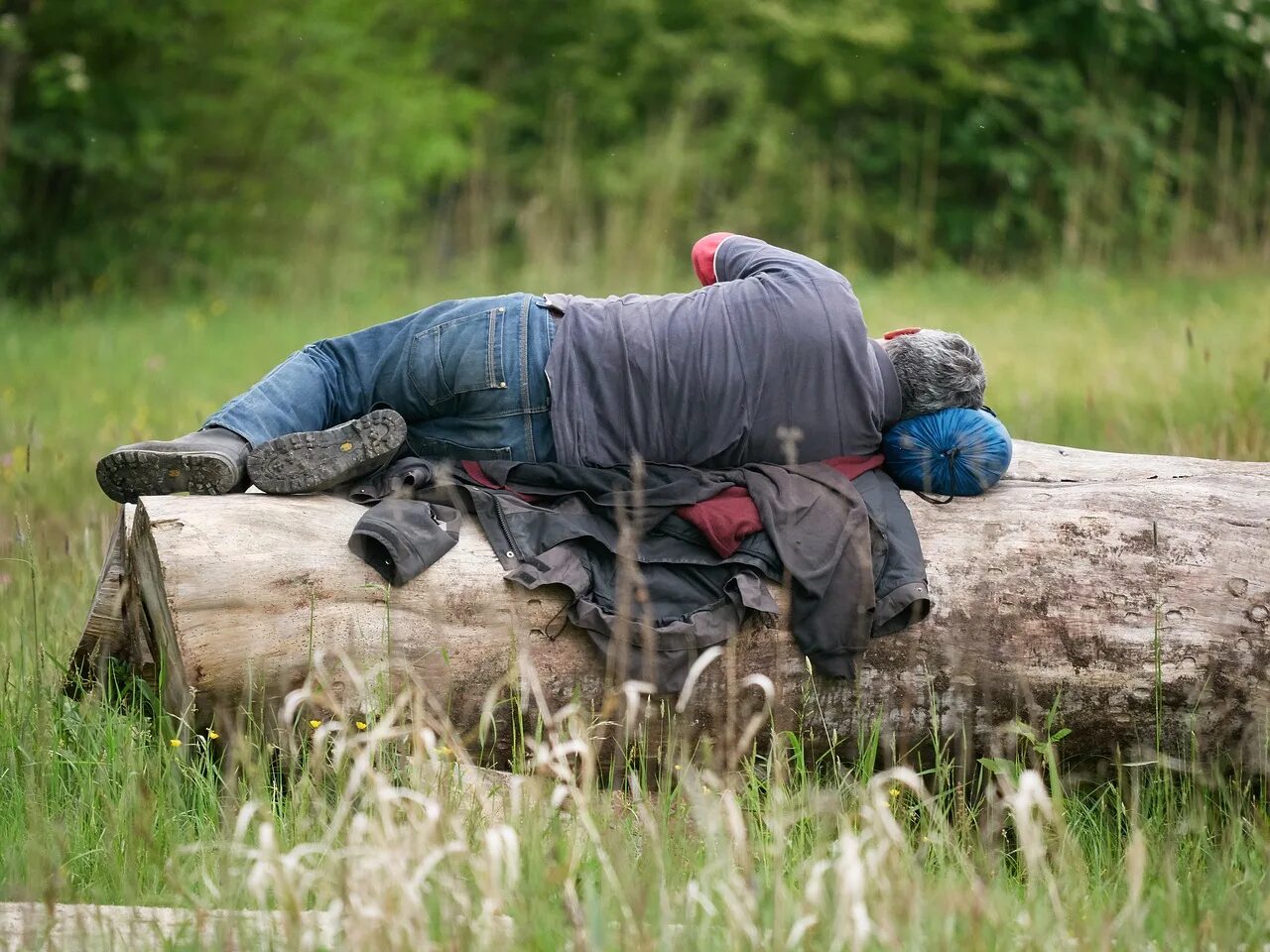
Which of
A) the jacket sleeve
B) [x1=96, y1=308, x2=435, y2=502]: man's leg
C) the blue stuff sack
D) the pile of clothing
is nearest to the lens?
the pile of clothing

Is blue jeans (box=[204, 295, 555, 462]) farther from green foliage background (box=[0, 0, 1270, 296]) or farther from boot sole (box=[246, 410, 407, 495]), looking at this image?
green foliage background (box=[0, 0, 1270, 296])

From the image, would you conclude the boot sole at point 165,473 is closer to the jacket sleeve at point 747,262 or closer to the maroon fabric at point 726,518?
the maroon fabric at point 726,518

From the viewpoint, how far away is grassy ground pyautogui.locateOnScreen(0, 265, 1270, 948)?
187 centimetres

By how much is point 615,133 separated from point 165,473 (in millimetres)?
12035

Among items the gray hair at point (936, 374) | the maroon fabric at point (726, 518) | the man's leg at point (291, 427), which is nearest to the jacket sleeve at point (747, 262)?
the gray hair at point (936, 374)

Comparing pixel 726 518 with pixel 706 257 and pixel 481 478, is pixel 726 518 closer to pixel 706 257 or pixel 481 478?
pixel 481 478

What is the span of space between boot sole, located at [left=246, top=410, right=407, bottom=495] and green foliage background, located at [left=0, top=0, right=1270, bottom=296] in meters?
7.63

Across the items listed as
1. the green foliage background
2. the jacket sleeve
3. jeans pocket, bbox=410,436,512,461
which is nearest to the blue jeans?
jeans pocket, bbox=410,436,512,461

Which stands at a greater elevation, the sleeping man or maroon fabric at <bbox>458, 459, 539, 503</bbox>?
the sleeping man

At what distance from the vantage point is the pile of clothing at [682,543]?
3094mm

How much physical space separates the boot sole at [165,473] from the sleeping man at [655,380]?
28 cm

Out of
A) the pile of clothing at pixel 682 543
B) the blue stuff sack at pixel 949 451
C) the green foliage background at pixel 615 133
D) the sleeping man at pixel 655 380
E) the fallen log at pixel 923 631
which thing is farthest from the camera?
the green foliage background at pixel 615 133

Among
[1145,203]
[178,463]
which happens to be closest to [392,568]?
[178,463]

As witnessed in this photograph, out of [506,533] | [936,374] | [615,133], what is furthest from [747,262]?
[615,133]
